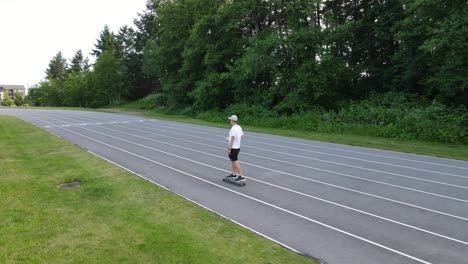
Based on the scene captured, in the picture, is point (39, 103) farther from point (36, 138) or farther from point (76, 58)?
point (36, 138)

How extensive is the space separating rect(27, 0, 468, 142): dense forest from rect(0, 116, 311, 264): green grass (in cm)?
1346

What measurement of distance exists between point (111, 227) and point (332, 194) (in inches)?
188

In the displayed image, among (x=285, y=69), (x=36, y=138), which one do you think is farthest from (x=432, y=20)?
(x=36, y=138)

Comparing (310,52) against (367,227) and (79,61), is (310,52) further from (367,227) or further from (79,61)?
(79,61)

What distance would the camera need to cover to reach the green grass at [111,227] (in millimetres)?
5086

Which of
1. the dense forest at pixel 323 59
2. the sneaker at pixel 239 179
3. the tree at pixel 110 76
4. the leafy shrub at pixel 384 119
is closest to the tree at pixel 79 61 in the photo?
the tree at pixel 110 76

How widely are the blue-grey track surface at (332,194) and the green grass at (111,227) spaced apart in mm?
564

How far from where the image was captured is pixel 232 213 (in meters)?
6.99

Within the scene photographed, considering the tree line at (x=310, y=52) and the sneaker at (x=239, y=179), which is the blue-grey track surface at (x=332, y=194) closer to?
the sneaker at (x=239, y=179)

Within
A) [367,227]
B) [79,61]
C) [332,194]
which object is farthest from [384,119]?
[79,61]

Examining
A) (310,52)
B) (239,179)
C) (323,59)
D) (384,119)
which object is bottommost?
(239,179)

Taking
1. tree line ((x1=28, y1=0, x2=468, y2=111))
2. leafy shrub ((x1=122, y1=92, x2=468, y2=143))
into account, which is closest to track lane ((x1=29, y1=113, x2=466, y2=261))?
leafy shrub ((x1=122, y1=92, x2=468, y2=143))

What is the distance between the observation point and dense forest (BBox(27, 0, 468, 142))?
18.6 meters

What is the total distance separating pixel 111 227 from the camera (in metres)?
6.12
